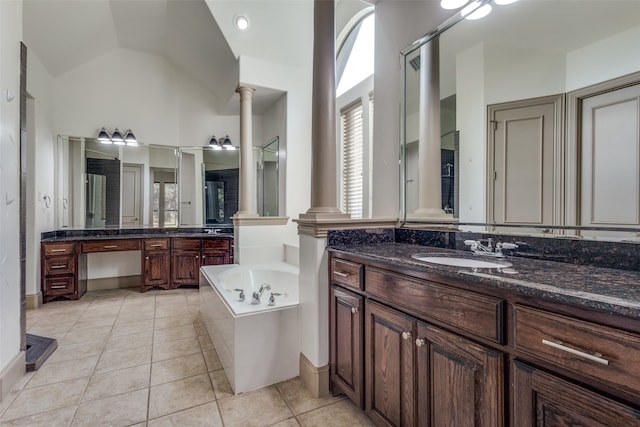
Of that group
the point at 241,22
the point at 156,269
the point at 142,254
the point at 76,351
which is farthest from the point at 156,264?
the point at 241,22

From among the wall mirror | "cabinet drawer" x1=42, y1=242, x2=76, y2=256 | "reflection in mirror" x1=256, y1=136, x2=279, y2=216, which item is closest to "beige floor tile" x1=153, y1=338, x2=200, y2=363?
"reflection in mirror" x1=256, y1=136, x2=279, y2=216

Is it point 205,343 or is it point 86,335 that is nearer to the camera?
point 205,343

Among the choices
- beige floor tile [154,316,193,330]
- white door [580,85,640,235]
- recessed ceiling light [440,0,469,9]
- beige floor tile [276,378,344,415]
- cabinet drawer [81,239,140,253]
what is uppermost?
recessed ceiling light [440,0,469,9]

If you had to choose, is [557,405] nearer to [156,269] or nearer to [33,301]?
[156,269]

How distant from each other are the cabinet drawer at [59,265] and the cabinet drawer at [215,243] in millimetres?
1452

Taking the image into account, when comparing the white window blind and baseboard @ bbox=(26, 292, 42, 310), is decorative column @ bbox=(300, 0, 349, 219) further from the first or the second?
baseboard @ bbox=(26, 292, 42, 310)

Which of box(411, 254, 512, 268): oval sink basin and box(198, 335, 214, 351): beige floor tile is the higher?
box(411, 254, 512, 268): oval sink basin

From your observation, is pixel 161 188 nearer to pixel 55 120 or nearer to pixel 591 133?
pixel 55 120

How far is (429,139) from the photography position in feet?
6.55

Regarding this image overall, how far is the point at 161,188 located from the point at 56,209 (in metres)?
1.23

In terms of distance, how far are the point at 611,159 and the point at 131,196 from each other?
4952 mm

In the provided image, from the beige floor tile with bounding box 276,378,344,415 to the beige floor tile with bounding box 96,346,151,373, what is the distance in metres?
1.07

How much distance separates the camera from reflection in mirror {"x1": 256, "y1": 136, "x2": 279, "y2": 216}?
416 centimetres

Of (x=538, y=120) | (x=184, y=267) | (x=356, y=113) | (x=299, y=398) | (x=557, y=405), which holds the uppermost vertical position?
(x=356, y=113)
